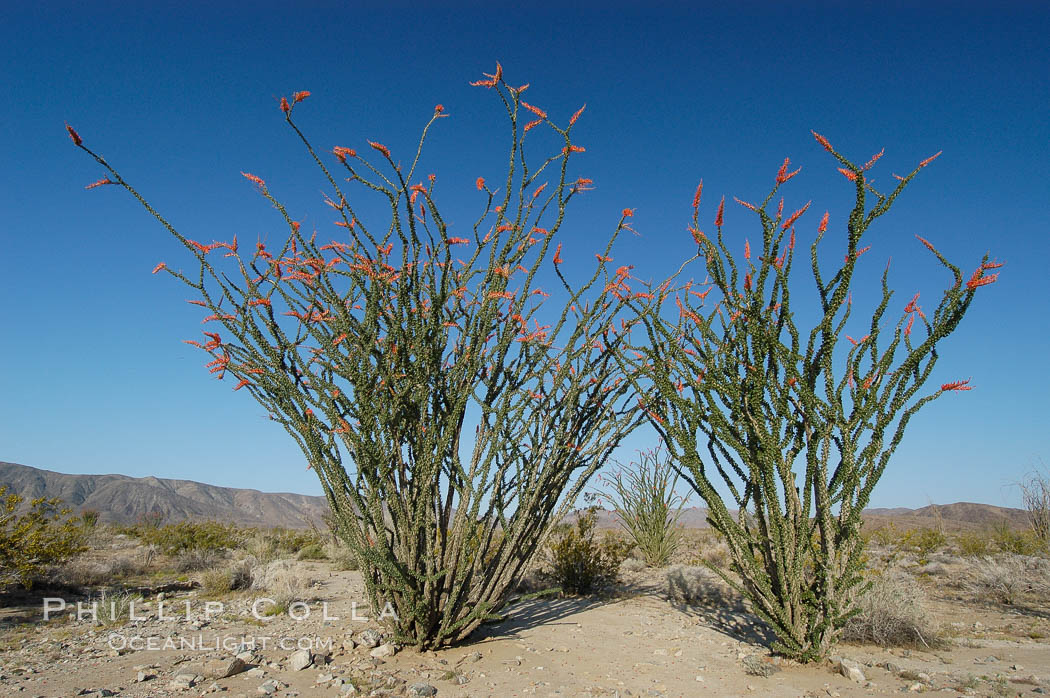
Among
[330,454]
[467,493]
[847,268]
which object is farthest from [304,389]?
[847,268]

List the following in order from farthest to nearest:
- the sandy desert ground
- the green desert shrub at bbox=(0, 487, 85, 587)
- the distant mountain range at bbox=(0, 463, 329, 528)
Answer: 1. the distant mountain range at bbox=(0, 463, 329, 528)
2. the green desert shrub at bbox=(0, 487, 85, 587)
3. the sandy desert ground

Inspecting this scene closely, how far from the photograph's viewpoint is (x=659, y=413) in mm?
5211

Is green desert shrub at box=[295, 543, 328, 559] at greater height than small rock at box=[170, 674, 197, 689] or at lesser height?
lesser

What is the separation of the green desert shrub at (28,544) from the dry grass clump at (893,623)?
32.3 feet

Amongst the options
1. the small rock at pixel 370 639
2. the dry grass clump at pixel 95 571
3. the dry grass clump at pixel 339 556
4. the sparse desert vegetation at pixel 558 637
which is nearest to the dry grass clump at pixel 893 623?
the sparse desert vegetation at pixel 558 637

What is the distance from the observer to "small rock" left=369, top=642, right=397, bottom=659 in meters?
4.57

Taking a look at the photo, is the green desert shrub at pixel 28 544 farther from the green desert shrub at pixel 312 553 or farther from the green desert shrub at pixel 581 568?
the green desert shrub at pixel 581 568

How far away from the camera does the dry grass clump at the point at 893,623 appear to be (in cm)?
564

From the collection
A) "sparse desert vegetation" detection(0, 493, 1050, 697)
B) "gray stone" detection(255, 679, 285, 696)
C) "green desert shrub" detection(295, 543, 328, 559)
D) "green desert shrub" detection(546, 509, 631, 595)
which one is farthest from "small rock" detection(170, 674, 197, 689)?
"green desert shrub" detection(295, 543, 328, 559)

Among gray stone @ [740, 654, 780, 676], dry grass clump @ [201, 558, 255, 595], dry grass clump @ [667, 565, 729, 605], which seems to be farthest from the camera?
dry grass clump @ [201, 558, 255, 595]

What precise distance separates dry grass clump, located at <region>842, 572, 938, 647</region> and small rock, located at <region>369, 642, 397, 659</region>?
14.6 ft

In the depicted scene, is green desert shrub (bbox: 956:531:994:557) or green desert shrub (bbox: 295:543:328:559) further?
green desert shrub (bbox: 295:543:328:559)

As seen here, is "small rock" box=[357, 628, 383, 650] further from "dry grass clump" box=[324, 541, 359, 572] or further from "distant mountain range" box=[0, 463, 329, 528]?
"distant mountain range" box=[0, 463, 329, 528]

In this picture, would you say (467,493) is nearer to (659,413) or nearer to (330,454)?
(330,454)
